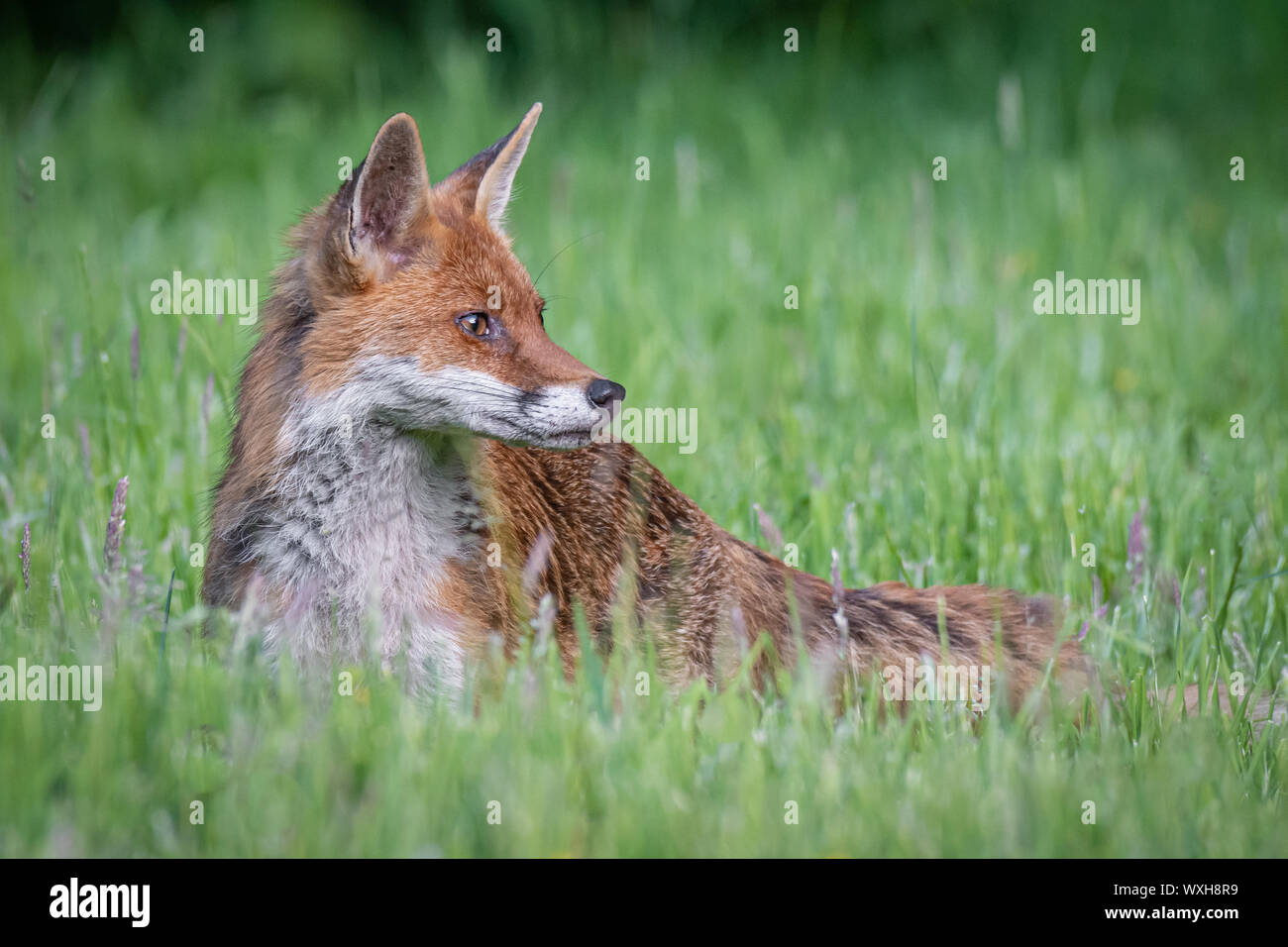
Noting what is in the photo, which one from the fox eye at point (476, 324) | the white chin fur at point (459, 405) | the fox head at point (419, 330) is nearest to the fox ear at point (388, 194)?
the fox head at point (419, 330)

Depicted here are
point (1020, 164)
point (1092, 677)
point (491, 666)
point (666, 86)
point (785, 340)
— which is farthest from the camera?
point (666, 86)

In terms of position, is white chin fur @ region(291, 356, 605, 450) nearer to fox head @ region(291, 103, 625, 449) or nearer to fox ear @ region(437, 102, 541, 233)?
fox head @ region(291, 103, 625, 449)

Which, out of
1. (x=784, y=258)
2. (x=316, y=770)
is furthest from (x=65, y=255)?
(x=316, y=770)

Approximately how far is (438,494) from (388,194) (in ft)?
3.38

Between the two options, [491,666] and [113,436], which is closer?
[491,666]

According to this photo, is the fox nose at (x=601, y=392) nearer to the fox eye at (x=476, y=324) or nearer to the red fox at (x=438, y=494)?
the red fox at (x=438, y=494)

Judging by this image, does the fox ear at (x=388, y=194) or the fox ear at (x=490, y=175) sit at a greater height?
the fox ear at (x=490, y=175)

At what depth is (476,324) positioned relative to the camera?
4648 mm

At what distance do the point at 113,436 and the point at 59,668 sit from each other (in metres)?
2.43

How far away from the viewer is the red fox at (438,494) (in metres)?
4.45

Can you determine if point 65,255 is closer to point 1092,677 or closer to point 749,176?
point 749,176

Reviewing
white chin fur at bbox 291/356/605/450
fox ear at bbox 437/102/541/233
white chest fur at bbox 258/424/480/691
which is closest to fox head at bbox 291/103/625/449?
white chin fur at bbox 291/356/605/450

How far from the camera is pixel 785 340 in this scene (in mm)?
8219

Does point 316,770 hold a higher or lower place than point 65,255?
lower
